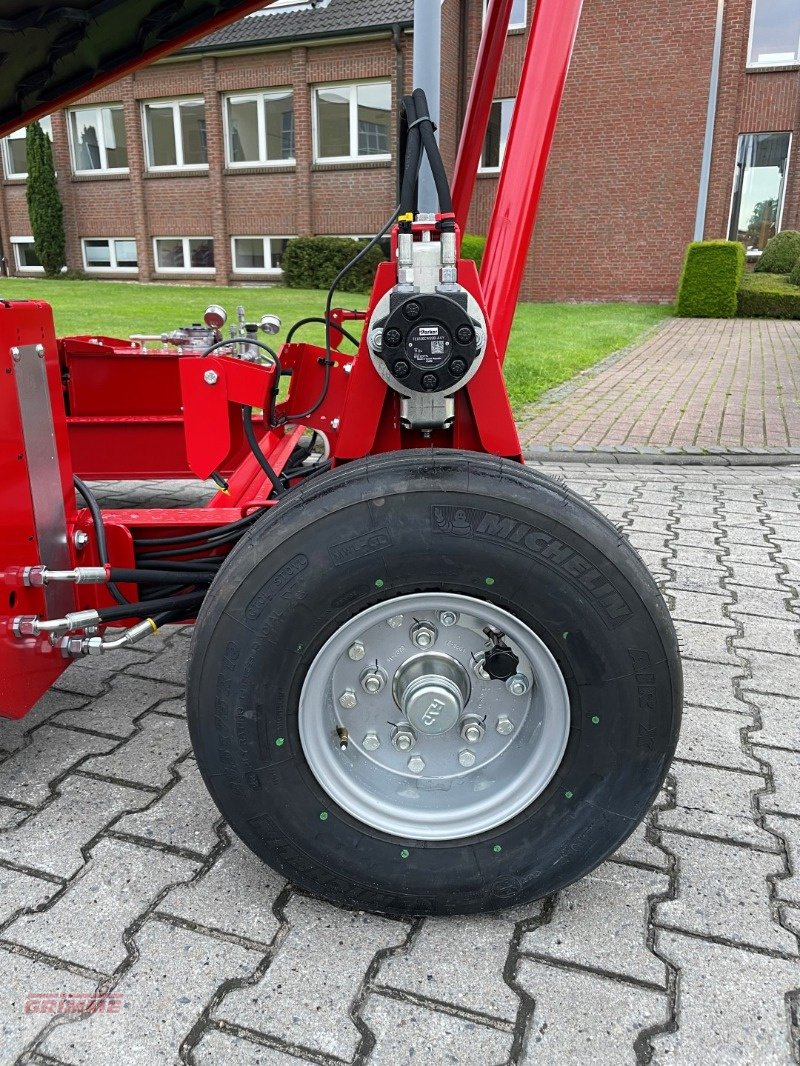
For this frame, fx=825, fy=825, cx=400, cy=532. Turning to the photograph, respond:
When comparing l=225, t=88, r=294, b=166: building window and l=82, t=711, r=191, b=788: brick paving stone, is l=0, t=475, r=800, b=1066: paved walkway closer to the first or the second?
l=82, t=711, r=191, b=788: brick paving stone

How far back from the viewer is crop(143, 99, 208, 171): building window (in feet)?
72.2

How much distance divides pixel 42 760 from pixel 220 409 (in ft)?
3.72

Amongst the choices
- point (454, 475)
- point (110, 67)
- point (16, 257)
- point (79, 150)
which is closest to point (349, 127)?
point (79, 150)

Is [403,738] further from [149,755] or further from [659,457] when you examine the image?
[659,457]

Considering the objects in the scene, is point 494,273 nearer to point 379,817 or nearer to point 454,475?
point 454,475

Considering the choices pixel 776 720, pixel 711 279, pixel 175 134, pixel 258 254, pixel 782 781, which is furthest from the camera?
pixel 258 254

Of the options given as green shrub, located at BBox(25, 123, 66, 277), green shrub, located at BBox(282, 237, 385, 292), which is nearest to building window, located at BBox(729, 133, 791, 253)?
green shrub, located at BBox(282, 237, 385, 292)

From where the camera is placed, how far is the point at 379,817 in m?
1.74

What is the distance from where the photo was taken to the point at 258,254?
2247cm

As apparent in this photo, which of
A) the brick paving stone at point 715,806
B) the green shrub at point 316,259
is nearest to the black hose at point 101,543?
the brick paving stone at point 715,806

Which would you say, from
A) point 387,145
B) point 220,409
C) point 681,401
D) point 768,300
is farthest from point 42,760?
point 387,145

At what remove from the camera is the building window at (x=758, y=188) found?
18.7 meters

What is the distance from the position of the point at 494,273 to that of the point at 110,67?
134 centimetres

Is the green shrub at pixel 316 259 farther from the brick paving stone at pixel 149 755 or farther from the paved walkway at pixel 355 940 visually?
the paved walkway at pixel 355 940
